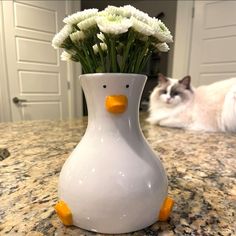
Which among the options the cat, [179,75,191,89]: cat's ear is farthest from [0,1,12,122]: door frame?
[179,75,191,89]: cat's ear

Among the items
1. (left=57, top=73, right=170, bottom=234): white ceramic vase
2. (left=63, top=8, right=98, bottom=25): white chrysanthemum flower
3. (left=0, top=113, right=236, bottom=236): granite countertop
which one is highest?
(left=63, top=8, right=98, bottom=25): white chrysanthemum flower

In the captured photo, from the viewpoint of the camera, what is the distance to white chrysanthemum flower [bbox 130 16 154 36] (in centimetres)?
23

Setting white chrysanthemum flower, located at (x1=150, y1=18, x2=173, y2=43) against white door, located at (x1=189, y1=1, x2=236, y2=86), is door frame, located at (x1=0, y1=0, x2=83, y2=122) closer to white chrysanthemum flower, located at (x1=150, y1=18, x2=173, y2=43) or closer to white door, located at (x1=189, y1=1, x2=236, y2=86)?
white door, located at (x1=189, y1=1, x2=236, y2=86)

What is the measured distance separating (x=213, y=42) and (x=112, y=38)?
2.32 metres

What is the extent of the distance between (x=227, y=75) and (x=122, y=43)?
2.26 metres

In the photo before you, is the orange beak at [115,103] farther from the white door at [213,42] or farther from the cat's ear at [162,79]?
the white door at [213,42]

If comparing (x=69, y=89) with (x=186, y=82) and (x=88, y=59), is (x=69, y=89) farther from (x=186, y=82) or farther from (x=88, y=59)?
(x=88, y=59)

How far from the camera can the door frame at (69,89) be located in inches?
85.2

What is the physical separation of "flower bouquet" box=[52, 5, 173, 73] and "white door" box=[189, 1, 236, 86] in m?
2.21

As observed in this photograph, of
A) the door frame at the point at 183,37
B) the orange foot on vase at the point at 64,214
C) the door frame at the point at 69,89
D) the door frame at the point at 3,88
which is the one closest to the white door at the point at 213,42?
the door frame at the point at 183,37

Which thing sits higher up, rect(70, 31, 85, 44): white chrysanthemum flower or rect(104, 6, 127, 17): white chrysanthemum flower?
rect(104, 6, 127, 17): white chrysanthemum flower

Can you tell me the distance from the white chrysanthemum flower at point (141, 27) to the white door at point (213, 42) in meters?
2.25

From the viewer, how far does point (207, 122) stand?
4.14 feet

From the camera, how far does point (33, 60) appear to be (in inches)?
92.4
